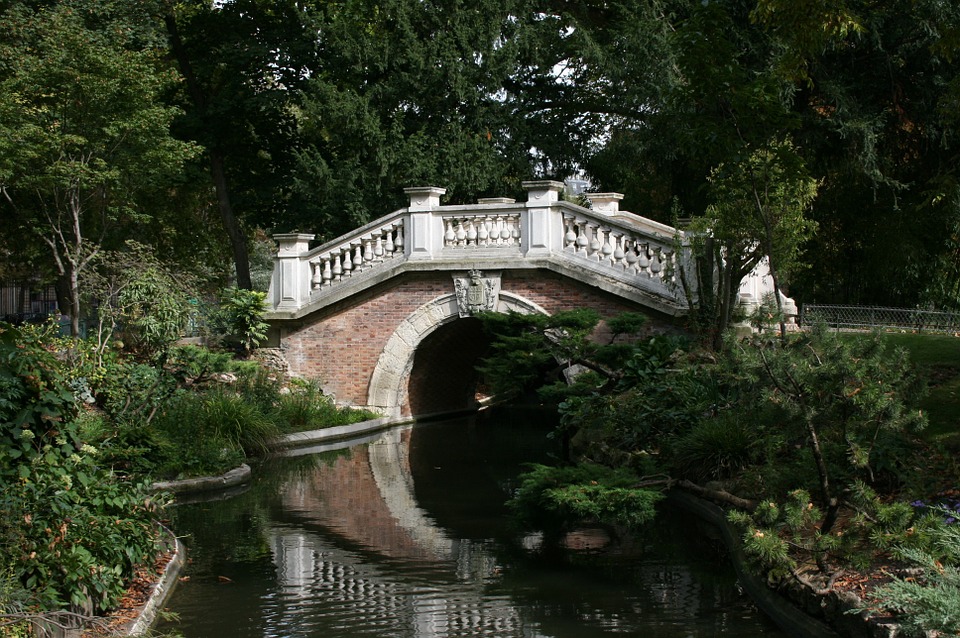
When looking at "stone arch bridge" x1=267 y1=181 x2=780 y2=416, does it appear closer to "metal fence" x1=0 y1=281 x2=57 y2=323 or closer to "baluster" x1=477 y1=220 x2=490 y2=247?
"baluster" x1=477 y1=220 x2=490 y2=247

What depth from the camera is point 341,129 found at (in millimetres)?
21859

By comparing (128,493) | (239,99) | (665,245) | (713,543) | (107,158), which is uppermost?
(239,99)

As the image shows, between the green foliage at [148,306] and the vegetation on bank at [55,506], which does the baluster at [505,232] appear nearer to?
the green foliage at [148,306]

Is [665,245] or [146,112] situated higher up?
[146,112]

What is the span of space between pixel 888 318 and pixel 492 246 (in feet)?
24.5

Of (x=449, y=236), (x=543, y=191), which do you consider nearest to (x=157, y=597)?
(x=543, y=191)

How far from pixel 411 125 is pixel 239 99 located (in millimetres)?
4818

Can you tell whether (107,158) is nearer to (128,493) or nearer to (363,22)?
(363,22)

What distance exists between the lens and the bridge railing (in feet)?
50.8

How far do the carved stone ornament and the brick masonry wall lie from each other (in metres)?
0.18

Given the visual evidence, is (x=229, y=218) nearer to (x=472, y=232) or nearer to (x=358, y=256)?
(x=358, y=256)

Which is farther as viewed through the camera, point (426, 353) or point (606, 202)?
point (426, 353)

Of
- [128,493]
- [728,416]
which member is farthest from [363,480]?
[128,493]

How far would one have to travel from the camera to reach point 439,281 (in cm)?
1738
